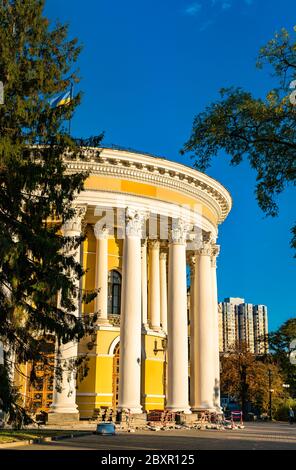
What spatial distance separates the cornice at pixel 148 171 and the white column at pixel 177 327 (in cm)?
221

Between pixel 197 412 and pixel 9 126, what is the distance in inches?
843

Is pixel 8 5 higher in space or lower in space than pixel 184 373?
higher

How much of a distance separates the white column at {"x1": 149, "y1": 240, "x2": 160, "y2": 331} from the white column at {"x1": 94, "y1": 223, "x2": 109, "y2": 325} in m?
4.21

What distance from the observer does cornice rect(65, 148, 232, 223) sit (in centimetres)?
3050

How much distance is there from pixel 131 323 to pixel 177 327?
10.2 ft

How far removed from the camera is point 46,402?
3250cm

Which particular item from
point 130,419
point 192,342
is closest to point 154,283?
point 192,342

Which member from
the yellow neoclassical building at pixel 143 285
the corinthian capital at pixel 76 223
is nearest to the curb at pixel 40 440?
the yellow neoclassical building at pixel 143 285

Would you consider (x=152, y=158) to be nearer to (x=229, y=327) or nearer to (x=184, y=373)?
(x=184, y=373)

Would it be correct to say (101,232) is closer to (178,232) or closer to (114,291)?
(114,291)

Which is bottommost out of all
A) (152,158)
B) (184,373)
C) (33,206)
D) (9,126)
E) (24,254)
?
(184,373)
